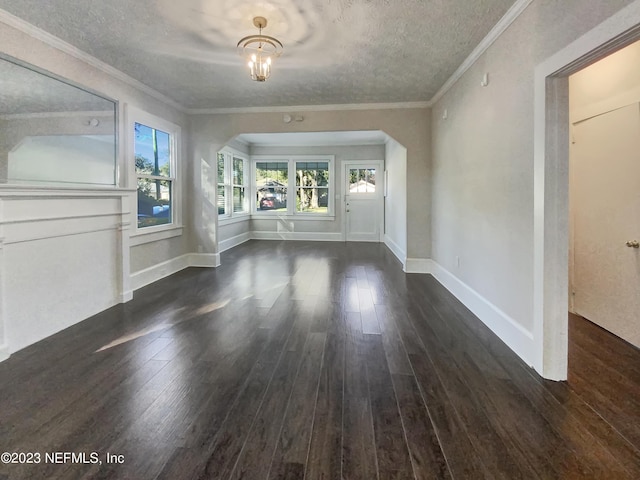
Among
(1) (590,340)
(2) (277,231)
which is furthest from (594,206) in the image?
(2) (277,231)

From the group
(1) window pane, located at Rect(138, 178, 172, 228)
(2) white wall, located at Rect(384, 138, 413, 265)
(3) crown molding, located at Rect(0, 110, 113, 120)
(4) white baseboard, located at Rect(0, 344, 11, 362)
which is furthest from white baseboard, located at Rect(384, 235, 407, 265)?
(4) white baseboard, located at Rect(0, 344, 11, 362)

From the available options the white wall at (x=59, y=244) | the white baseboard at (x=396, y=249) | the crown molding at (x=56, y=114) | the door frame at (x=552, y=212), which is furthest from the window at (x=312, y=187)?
the door frame at (x=552, y=212)

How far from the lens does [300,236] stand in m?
8.99

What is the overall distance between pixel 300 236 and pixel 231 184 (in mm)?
2294

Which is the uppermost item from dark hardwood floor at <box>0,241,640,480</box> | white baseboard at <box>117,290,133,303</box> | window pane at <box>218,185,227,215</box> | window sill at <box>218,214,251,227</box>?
window pane at <box>218,185,227,215</box>

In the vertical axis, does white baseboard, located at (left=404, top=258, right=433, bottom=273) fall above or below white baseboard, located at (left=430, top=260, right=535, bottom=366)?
above

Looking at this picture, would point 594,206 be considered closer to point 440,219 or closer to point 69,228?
point 440,219

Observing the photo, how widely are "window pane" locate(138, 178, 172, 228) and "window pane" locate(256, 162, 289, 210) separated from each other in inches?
162

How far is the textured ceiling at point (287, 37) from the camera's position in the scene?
2.47 metres

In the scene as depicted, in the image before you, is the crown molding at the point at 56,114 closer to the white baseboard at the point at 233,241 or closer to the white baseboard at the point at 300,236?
the white baseboard at the point at 233,241

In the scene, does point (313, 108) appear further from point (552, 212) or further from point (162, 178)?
point (552, 212)

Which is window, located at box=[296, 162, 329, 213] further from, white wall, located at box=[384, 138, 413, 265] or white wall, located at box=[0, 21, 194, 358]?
white wall, located at box=[0, 21, 194, 358]

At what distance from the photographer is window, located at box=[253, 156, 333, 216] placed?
880 cm

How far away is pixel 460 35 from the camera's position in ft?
9.43
